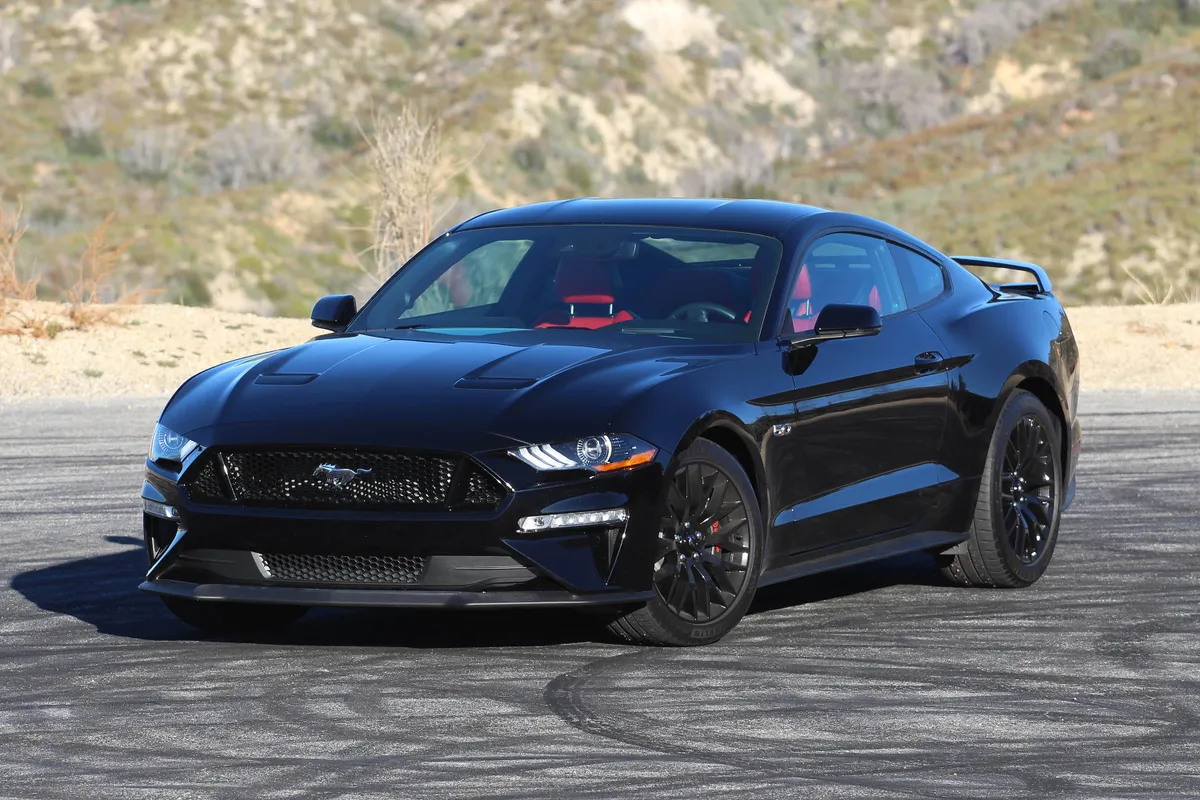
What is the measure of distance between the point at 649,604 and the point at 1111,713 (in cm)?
165

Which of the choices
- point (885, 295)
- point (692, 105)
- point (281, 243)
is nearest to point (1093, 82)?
point (692, 105)

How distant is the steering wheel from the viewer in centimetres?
820

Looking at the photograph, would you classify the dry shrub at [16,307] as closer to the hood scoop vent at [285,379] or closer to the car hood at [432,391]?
the car hood at [432,391]

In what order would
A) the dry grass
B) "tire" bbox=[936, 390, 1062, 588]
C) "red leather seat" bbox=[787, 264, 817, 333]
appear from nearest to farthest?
"red leather seat" bbox=[787, 264, 817, 333]
"tire" bbox=[936, 390, 1062, 588]
the dry grass

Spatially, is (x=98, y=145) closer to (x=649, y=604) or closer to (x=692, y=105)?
(x=692, y=105)

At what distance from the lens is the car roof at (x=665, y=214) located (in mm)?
8672

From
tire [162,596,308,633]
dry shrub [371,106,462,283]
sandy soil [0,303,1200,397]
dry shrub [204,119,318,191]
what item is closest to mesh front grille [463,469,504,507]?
tire [162,596,308,633]

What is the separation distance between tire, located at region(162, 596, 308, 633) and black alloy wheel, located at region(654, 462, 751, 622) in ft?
5.07

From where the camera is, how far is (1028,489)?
31.2ft

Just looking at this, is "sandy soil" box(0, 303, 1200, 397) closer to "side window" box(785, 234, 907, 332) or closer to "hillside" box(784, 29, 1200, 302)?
"side window" box(785, 234, 907, 332)

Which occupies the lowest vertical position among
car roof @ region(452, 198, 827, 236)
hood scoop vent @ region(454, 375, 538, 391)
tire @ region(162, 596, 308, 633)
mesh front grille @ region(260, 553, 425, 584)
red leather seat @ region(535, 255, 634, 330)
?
tire @ region(162, 596, 308, 633)

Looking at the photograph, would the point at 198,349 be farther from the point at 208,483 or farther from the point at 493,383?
the point at 493,383

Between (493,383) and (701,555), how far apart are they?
960 mm

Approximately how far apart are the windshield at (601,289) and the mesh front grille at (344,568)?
1393 mm
